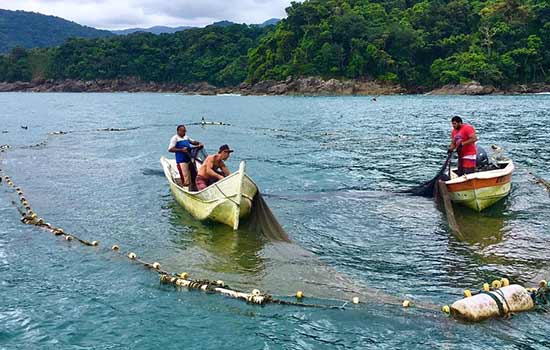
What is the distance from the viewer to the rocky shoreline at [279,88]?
97.6 m

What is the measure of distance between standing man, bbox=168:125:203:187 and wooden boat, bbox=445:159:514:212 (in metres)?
8.17

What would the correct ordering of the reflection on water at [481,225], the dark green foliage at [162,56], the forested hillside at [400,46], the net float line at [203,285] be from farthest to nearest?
1. the dark green foliage at [162,56]
2. the forested hillside at [400,46]
3. the reflection on water at [481,225]
4. the net float line at [203,285]

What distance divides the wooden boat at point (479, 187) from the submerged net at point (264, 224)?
5701mm

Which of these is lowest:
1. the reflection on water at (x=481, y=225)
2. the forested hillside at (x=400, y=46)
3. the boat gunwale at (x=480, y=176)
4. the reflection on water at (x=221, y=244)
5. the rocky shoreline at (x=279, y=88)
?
the reflection on water at (x=221, y=244)

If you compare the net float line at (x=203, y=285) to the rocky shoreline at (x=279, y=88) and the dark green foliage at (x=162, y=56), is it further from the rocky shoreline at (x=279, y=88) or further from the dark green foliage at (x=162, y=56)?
the dark green foliage at (x=162, y=56)

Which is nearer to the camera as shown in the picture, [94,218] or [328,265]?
[328,265]

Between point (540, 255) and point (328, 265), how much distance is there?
4.86 metres

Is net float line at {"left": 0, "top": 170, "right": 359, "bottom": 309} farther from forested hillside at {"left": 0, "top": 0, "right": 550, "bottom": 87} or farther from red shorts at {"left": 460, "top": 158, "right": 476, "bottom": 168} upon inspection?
forested hillside at {"left": 0, "top": 0, "right": 550, "bottom": 87}

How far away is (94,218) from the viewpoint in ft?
52.9

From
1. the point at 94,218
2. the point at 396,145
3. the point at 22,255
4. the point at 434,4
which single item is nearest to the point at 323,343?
the point at 22,255

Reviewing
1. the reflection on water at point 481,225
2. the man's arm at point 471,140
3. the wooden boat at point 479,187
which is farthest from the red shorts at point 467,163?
the reflection on water at point 481,225

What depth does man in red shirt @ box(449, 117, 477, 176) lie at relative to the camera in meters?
15.9

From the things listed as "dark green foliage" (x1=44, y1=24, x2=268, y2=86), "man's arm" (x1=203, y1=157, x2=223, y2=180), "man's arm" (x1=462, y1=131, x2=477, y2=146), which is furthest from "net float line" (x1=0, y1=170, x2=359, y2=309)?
"dark green foliage" (x1=44, y1=24, x2=268, y2=86)

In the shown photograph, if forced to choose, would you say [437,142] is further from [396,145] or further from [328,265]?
[328,265]
